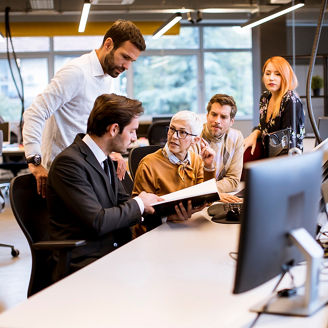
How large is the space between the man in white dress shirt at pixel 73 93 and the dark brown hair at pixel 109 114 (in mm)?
468

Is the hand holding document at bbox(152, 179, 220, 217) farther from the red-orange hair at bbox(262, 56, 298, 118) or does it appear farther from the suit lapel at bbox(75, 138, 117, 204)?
the red-orange hair at bbox(262, 56, 298, 118)

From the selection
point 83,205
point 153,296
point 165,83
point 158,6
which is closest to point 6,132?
point 158,6

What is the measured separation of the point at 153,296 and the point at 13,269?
309cm

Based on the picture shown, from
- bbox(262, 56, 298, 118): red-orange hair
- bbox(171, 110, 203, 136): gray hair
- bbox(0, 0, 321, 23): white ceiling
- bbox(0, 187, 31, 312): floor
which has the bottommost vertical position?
bbox(0, 187, 31, 312): floor

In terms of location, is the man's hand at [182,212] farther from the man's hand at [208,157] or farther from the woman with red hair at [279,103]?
the woman with red hair at [279,103]

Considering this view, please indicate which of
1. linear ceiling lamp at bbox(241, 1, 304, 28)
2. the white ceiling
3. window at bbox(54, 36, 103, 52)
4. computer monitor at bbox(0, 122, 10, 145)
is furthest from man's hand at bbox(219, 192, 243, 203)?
window at bbox(54, 36, 103, 52)

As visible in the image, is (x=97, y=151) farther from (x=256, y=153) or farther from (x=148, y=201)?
(x=256, y=153)

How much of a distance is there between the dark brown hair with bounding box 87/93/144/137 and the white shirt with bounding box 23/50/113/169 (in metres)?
0.51

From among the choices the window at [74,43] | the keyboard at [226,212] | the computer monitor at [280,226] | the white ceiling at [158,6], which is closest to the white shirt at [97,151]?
the keyboard at [226,212]

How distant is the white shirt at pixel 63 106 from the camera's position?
2762 mm

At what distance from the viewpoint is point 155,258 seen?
1913mm

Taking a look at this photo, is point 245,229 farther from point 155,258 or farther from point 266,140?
point 266,140

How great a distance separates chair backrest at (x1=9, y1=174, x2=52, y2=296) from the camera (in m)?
2.27

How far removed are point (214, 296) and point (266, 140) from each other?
147 cm
